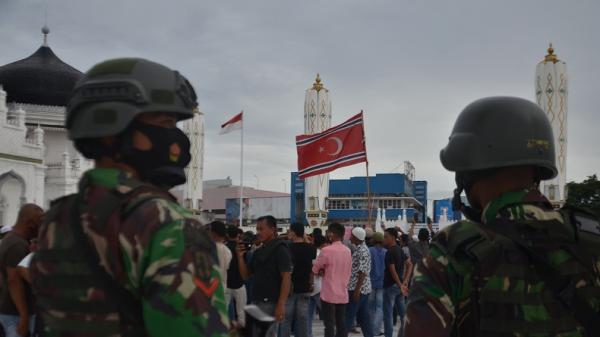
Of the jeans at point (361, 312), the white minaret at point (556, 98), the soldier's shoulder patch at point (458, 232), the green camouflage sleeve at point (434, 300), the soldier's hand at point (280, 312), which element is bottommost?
the jeans at point (361, 312)

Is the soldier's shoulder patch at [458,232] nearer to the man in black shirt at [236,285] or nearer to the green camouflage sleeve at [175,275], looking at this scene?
the green camouflage sleeve at [175,275]

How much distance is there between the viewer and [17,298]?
4.41 metres

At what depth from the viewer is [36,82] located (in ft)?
135

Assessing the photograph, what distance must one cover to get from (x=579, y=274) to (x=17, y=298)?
380cm

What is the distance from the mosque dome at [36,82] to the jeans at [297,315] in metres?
37.0

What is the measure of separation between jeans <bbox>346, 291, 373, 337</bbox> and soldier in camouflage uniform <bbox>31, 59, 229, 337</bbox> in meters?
6.79

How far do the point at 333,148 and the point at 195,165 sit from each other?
3923cm

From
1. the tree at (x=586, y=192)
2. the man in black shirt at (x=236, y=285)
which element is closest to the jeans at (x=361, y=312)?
the man in black shirt at (x=236, y=285)

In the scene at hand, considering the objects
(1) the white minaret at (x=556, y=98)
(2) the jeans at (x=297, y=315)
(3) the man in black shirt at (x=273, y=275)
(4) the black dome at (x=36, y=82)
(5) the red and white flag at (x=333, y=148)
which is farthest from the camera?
(1) the white minaret at (x=556, y=98)

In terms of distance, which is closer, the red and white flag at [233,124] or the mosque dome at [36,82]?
the red and white flag at [233,124]

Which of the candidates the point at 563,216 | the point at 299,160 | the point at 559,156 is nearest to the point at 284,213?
the point at 559,156

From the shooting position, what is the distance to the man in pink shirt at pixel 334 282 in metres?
7.47

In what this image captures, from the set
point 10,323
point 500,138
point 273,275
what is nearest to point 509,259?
point 500,138

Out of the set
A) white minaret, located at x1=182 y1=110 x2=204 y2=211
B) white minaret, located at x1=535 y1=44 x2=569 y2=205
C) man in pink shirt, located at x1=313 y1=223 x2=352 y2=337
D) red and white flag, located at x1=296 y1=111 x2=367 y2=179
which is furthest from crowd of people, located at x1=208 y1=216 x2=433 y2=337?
white minaret, located at x1=182 y1=110 x2=204 y2=211
